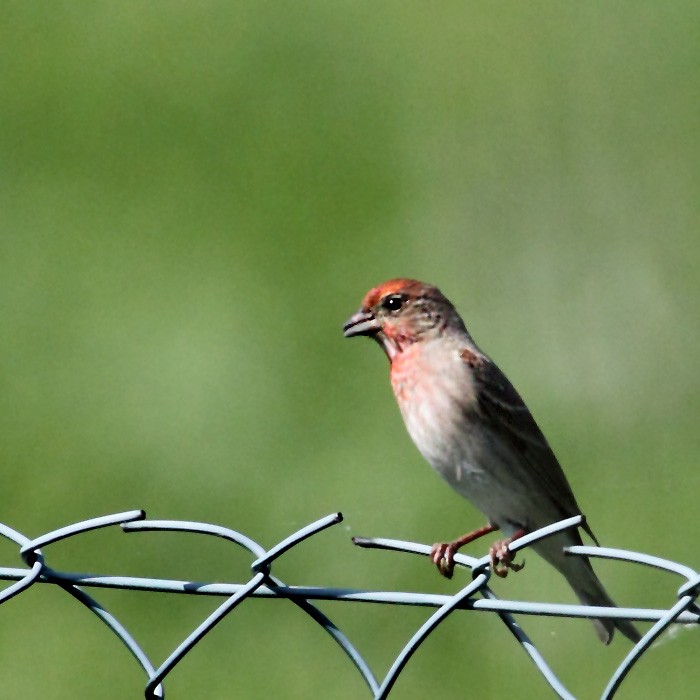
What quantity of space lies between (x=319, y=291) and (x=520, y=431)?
3.78 metres

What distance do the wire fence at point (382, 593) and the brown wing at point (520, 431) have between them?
2148mm

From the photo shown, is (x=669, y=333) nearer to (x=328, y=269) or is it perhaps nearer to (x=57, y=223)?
(x=328, y=269)

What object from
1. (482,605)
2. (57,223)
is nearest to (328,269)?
(57,223)

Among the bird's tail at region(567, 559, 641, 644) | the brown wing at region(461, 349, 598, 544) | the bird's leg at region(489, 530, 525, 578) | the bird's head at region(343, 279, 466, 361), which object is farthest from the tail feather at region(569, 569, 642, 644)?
the bird's head at region(343, 279, 466, 361)

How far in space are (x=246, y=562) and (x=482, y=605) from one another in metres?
4.34

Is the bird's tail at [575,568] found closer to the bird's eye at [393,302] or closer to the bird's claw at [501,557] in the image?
the bird's claw at [501,557]

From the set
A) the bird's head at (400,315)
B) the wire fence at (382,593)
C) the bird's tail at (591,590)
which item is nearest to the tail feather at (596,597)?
the bird's tail at (591,590)

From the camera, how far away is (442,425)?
5828 millimetres

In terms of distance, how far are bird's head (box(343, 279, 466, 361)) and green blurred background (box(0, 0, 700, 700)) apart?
1637 millimetres

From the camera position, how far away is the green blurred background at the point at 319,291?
7.52 m

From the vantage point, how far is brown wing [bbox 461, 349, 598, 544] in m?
5.93

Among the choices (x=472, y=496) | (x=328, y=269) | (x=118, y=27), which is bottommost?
(x=472, y=496)

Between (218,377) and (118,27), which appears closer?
(218,377)

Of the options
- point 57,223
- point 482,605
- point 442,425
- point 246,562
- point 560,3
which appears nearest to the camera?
point 482,605
